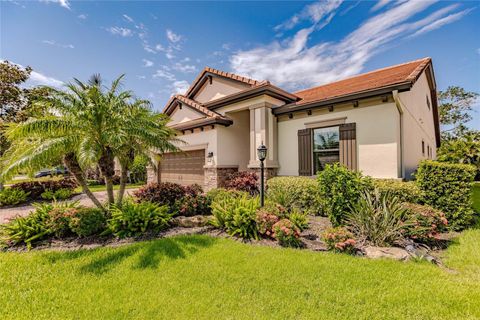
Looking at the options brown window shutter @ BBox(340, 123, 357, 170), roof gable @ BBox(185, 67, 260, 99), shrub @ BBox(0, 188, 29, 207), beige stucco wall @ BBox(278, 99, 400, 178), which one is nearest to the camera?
beige stucco wall @ BBox(278, 99, 400, 178)

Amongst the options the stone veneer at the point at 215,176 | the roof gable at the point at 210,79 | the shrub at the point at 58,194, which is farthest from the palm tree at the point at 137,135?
the shrub at the point at 58,194

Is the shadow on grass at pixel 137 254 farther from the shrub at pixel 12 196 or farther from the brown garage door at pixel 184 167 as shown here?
the shrub at pixel 12 196

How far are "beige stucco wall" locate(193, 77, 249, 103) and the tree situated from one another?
25672 mm

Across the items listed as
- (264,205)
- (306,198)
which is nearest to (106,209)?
(264,205)

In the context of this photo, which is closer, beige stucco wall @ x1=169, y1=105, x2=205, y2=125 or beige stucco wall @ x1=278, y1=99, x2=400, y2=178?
beige stucco wall @ x1=278, y1=99, x2=400, y2=178

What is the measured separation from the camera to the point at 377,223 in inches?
195

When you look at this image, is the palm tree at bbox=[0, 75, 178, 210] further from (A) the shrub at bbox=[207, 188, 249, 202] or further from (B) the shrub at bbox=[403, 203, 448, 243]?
(B) the shrub at bbox=[403, 203, 448, 243]

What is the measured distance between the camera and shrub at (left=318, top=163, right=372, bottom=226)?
19.0 ft

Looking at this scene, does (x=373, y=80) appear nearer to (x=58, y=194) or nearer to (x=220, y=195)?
(x=220, y=195)

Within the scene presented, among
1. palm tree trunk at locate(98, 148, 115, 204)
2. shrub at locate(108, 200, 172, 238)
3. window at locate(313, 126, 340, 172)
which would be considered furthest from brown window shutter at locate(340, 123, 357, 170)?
palm tree trunk at locate(98, 148, 115, 204)

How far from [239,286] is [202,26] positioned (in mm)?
10496

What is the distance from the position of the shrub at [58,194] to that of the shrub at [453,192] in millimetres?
15469

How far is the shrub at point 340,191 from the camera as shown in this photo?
580 centimetres

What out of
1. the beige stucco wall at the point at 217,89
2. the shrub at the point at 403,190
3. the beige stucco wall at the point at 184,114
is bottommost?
the shrub at the point at 403,190
